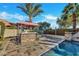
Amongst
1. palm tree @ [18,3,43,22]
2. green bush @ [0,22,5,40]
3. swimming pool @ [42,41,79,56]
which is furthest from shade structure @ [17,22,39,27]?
swimming pool @ [42,41,79,56]

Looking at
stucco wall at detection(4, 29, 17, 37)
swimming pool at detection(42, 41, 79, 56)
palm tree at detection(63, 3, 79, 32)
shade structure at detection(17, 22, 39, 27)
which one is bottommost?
swimming pool at detection(42, 41, 79, 56)

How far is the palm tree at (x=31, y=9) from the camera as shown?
3.64m

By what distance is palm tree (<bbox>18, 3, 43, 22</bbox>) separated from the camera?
3643 millimetres

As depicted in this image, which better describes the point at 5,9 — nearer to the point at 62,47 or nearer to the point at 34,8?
the point at 34,8

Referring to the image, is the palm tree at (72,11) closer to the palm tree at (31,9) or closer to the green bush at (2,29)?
the palm tree at (31,9)

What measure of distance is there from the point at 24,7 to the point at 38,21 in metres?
0.26

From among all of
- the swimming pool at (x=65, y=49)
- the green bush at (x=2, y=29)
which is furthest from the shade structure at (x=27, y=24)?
the swimming pool at (x=65, y=49)

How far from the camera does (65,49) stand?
3.66m

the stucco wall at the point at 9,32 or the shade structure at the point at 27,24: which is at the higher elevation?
the shade structure at the point at 27,24

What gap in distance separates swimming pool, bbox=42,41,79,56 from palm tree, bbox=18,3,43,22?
51cm

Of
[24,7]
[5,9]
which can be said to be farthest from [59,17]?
[5,9]

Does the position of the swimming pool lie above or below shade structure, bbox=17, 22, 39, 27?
below

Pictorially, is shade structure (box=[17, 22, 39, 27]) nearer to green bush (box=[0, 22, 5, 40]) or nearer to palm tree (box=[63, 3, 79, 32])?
green bush (box=[0, 22, 5, 40])

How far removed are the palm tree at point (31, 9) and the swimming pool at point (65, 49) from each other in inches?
20.0
